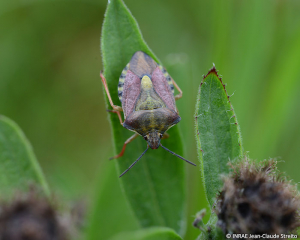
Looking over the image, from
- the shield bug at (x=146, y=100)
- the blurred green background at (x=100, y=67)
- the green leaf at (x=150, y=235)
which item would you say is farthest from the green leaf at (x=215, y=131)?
the blurred green background at (x=100, y=67)

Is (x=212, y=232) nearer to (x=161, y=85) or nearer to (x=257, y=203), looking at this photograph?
(x=257, y=203)

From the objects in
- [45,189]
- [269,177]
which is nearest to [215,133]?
[269,177]

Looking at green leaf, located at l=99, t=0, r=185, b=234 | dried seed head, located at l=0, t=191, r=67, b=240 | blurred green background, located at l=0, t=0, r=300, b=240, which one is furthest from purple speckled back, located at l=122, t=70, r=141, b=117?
dried seed head, located at l=0, t=191, r=67, b=240

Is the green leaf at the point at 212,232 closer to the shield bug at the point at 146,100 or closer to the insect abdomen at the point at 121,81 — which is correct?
the shield bug at the point at 146,100

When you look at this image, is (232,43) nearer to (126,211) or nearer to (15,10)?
(126,211)

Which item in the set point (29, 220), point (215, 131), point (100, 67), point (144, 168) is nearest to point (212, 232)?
point (215, 131)

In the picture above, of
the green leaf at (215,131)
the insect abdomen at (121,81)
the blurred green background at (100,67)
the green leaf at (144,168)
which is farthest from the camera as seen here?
the blurred green background at (100,67)
